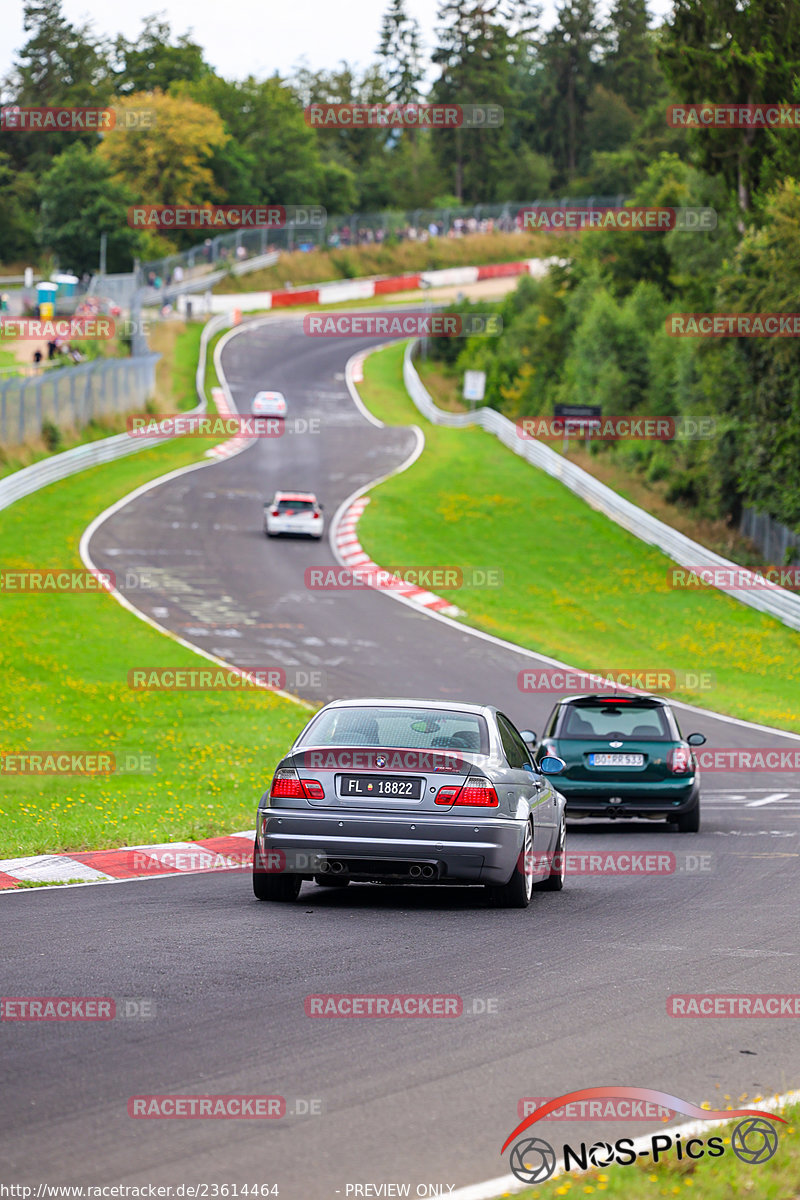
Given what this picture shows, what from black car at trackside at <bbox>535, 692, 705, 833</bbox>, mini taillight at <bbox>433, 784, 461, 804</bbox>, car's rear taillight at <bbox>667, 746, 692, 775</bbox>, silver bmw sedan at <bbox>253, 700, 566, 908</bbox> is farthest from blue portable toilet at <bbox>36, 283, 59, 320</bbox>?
Answer: mini taillight at <bbox>433, 784, 461, 804</bbox>

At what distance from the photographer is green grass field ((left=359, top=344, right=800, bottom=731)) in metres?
31.1

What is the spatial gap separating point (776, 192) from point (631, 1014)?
43.6 m

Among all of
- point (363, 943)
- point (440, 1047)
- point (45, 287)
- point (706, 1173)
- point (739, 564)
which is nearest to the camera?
point (706, 1173)

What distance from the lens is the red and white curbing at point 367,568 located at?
34781mm

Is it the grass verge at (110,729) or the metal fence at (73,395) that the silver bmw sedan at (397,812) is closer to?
the grass verge at (110,729)

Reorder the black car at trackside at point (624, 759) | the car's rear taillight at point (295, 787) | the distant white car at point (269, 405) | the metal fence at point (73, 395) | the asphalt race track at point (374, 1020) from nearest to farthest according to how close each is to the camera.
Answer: the asphalt race track at point (374, 1020) < the car's rear taillight at point (295, 787) < the black car at trackside at point (624, 759) < the metal fence at point (73, 395) < the distant white car at point (269, 405)

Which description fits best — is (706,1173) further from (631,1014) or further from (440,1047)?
(631,1014)

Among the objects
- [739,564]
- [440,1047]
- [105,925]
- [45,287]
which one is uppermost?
[45,287]

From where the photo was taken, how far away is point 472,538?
42656 millimetres

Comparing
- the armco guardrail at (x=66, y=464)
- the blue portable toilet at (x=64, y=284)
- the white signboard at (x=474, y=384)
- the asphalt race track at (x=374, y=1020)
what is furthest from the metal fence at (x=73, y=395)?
the asphalt race track at (x=374, y=1020)

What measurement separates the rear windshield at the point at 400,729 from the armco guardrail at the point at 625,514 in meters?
25.3

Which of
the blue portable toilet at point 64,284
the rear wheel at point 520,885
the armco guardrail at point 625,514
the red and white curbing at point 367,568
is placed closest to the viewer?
the rear wheel at point 520,885

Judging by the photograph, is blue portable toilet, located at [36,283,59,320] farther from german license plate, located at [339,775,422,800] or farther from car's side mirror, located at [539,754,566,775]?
german license plate, located at [339,775,422,800]

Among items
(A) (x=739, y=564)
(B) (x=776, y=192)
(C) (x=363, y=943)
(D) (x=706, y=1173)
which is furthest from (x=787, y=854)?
(B) (x=776, y=192)
